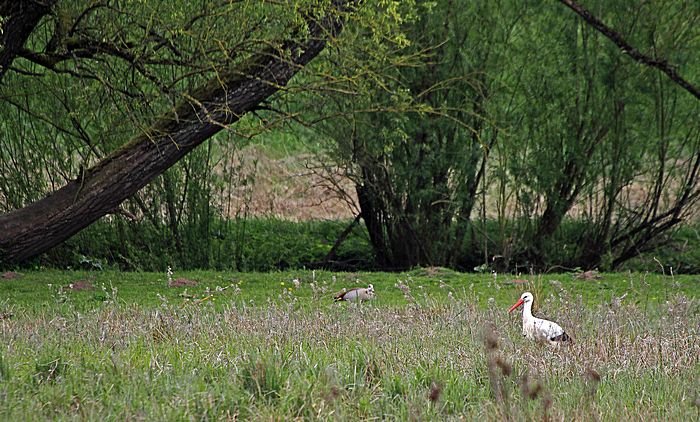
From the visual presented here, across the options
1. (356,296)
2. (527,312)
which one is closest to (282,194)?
(356,296)

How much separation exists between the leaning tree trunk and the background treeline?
1986 millimetres

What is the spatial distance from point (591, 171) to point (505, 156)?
45.2 inches

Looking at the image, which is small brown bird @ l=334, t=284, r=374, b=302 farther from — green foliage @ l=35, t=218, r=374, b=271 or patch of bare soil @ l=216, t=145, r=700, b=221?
patch of bare soil @ l=216, t=145, r=700, b=221

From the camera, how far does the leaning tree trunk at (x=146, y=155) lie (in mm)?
9945

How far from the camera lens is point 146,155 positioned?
10016mm

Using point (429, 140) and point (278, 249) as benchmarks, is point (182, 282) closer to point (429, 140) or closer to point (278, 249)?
point (278, 249)

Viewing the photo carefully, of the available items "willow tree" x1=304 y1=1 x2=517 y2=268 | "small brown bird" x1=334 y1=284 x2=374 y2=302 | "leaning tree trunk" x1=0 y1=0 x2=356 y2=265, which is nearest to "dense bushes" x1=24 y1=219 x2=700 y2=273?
"willow tree" x1=304 y1=1 x2=517 y2=268

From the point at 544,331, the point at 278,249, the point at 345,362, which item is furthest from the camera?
the point at 278,249

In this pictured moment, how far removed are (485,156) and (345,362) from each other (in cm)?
798

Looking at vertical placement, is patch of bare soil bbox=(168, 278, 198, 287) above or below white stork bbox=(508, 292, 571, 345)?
above

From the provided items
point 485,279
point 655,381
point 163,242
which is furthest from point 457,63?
point 655,381

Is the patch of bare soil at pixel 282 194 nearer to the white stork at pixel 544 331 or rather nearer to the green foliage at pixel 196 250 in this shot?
the green foliage at pixel 196 250

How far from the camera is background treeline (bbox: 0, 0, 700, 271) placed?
12711 mm

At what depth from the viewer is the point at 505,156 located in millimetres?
13383
